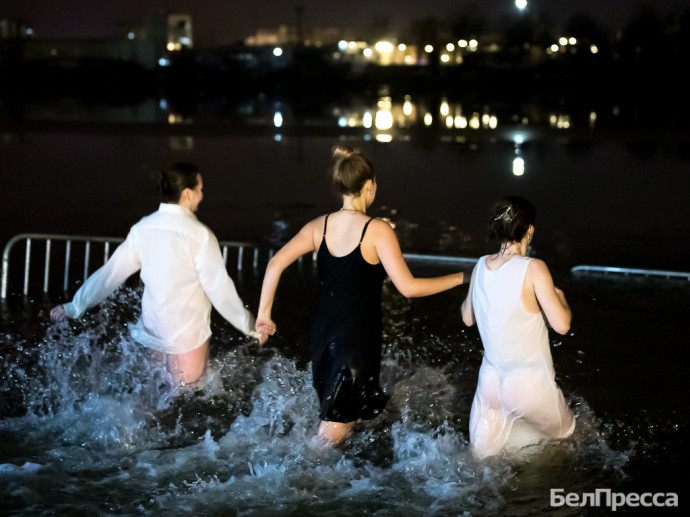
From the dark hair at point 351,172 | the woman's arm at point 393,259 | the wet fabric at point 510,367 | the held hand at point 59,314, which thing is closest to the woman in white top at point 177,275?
the held hand at point 59,314

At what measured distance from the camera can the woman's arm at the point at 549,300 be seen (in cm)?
517

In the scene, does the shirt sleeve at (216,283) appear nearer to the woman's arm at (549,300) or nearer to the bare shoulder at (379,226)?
the bare shoulder at (379,226)

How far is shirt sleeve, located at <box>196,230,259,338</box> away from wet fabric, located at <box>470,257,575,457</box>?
5.46ft

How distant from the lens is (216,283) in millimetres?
6465

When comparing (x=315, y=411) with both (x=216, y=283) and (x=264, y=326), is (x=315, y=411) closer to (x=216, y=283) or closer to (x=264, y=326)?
(x=264, y=326)

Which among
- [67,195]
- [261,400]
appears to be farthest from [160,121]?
[261,400]

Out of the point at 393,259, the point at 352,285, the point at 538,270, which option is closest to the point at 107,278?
the point at 352,285

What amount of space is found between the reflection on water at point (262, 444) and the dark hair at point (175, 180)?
1276 millimetres

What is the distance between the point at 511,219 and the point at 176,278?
7.68 feet

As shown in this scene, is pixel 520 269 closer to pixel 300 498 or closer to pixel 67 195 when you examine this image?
pixel 300 498

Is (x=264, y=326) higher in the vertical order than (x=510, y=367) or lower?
higher

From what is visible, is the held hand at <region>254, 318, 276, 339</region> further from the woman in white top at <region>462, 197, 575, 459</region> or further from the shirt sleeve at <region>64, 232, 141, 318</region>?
the woman in white top at <region>462, 197, 575, 459</region>

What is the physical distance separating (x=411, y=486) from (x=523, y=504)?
0.67 metres

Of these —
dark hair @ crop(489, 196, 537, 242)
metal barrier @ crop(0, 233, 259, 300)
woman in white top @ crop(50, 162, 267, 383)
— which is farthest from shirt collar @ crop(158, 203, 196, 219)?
metal barrier @ crop(0, 233, 259, 300)
